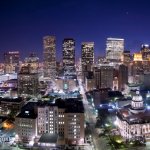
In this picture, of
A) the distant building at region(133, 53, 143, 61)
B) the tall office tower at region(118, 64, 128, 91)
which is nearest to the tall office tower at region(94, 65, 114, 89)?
the tall office tower at region(118, 64, 128, 91)

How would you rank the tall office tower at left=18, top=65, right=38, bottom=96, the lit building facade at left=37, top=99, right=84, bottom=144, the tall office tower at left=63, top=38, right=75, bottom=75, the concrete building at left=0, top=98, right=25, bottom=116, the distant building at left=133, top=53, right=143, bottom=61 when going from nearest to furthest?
the lit building facade at left=37, top=99, right=84, bottom=144
the concrete building at left=0, top=98, right=25, bottom=116
the tall office tower at left=18, top=65, right=38, bottom=96
the distant building at left=133, top=53, right=143, bottom=61
the tall office tower at left=63, top=38, right=75, bottom=75

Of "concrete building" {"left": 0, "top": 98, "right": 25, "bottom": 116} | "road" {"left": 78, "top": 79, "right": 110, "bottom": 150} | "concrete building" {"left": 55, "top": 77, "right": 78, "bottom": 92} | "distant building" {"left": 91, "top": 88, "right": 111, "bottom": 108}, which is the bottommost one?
"road" {"left": 78, "top": 79, "right": 110, "bottom": 150}

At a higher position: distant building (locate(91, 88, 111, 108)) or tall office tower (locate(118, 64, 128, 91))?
tall office tower (locate(118, 64, 128, 91))

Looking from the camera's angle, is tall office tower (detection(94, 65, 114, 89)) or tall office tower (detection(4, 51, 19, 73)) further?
tall office tower (detection(4, 51, 19, 73))

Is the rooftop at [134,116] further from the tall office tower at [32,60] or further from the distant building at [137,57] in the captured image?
the tall office tower at [32,60]

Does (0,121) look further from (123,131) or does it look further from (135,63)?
(135,63)

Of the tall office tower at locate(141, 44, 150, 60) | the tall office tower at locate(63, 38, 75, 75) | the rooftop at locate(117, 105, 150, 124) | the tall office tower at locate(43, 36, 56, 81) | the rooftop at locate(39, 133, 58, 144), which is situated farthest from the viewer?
the tall office tower at locate(63, 38, 75, 75)

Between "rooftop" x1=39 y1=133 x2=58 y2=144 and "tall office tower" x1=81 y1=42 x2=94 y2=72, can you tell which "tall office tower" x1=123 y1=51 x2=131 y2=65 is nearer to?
"tall office tower" x1=81 y1=42 x2=94 y2=72
